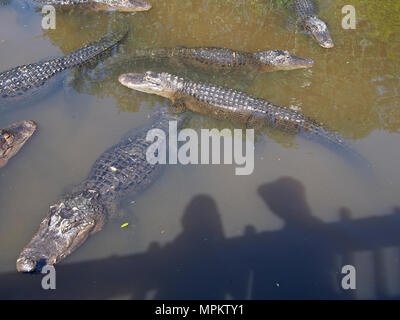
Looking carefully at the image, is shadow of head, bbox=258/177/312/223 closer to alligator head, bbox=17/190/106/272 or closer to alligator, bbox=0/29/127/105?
alligator head, bbox=17/190/106/272

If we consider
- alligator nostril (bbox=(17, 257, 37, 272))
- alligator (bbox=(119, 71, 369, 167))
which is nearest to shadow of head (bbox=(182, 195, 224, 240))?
alligator (bbox=(119, 71, 369, 167))

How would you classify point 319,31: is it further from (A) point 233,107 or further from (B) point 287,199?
(B) point 287,199

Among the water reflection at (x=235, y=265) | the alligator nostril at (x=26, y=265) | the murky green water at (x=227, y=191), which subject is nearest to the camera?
the alligator nostril at (x=26, y=265)

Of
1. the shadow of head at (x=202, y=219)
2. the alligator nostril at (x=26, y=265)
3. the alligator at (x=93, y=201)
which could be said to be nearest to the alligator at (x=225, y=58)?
the alligator at (x=93, y=201)

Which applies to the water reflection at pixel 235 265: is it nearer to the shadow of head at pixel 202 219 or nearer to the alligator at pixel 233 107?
the shadow of head at pixel 202 219

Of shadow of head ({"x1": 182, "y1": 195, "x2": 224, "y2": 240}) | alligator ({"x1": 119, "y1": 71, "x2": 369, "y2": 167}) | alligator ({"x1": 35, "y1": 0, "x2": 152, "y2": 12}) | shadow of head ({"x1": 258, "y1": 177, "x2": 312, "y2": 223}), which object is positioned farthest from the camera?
alligator ({"x1": 35, "y1": 0, "x2": 152, "y2": 12})

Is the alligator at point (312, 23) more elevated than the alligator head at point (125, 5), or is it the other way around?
the alligator head at point (125, 5)
